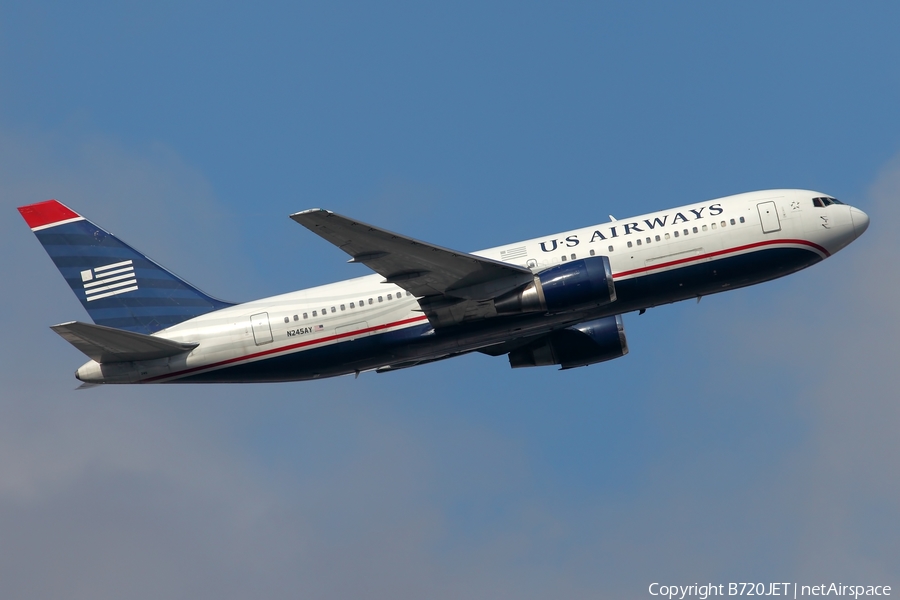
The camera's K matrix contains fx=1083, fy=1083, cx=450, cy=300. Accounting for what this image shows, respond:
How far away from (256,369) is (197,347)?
271cm

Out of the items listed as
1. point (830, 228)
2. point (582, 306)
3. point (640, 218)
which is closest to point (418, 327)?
point (582, 306)

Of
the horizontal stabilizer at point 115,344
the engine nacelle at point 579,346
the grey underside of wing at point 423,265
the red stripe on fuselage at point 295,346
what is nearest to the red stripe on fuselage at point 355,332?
the red stripe on fuselage at point 295,346

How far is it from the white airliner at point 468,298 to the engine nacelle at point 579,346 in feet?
8.16

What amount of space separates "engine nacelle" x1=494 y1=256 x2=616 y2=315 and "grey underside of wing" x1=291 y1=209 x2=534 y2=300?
56 centimetres

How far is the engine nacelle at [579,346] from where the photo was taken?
51.2 meters

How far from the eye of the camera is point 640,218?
47.0 metres

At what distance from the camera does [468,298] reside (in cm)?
4491

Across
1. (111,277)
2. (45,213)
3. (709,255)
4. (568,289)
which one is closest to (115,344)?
(111,277)

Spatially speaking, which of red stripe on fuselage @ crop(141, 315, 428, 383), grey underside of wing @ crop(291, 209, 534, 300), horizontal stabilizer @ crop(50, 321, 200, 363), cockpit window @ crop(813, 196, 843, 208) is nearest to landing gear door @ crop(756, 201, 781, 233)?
cockpit window @ crop(813, 196, 843, 208)

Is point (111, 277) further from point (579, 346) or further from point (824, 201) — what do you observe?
point (824, 201)

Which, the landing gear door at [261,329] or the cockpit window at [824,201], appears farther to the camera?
the cockpit window at [824,201]

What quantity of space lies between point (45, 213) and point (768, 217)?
107 ft

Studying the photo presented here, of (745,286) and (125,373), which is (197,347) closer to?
(125,373)

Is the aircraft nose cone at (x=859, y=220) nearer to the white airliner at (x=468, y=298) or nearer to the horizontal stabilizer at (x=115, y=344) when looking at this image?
the white airliner at (x=468, y=298)
